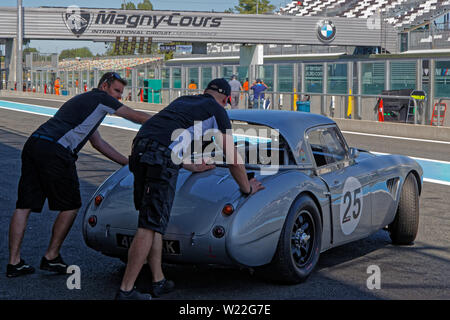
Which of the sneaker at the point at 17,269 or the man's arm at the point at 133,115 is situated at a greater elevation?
the man's arm at the point at 133,115

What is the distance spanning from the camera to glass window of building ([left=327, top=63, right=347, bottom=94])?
2722 cm

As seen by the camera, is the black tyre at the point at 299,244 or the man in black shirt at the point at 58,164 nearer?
the black tyre at the point at 299,244

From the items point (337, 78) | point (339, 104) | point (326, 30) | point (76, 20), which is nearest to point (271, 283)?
point (339, 104)

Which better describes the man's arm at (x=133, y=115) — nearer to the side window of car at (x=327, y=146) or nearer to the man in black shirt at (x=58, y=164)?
the man in black shirt at (x=58, y=164)

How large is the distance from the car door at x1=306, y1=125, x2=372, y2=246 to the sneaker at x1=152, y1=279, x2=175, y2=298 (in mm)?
1455

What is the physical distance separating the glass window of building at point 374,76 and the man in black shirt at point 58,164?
21731mm

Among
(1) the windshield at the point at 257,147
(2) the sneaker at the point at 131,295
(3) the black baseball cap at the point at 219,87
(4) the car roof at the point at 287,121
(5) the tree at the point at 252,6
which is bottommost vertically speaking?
(2) the sneaker at the point at 131,295

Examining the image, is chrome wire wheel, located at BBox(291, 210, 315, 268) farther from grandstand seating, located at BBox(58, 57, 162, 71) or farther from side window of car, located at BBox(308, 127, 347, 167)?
grandstand seating, located at BBox(58, 57, 162, 71)

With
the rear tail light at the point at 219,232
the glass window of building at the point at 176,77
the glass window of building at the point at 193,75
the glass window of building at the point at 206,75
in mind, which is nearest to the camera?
the rear tail light at the point at 219,232

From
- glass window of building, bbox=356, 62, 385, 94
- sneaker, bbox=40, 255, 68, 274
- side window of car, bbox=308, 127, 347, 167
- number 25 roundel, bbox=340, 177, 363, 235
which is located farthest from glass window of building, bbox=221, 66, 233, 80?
sneaker, bbox=40, 255, 68, 274

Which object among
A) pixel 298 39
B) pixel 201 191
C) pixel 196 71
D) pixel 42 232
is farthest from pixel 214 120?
pixel 298 39

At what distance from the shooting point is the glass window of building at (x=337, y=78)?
89.3 feet

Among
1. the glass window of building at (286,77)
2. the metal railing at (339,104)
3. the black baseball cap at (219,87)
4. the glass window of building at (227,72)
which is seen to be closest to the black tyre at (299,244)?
the black baseball cap at (219,87)

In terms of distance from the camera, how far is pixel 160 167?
4.87 m
